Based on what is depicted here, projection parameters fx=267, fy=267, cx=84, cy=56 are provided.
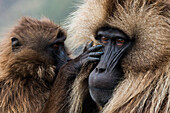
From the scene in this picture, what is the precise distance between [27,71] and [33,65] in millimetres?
138

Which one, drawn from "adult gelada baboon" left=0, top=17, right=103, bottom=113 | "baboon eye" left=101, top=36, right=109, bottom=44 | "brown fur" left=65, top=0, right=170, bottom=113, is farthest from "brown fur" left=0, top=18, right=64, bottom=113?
"brown fur" left=65, top=0, right=170, bottom=113

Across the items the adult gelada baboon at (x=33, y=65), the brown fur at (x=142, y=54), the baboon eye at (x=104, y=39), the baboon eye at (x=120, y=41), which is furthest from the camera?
the adult gelada baboon at (x=33, y=65)

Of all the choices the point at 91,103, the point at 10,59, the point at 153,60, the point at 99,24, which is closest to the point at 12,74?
the point at 10,59

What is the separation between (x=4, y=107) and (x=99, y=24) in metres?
1.91

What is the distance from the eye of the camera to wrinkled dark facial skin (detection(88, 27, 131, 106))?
3061 millimetres

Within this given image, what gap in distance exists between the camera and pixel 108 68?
3117 millimetres

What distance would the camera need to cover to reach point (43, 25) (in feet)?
15.7

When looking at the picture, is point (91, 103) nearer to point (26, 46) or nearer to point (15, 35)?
point (26, 46)

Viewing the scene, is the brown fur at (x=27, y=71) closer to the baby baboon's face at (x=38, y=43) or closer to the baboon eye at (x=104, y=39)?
the baby baboon's face at (x=38, y=43)

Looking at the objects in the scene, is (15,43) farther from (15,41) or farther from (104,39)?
(104,39)

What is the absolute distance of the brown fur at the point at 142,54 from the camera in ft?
9.53

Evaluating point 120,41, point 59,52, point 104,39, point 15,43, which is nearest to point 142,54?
point 120,41

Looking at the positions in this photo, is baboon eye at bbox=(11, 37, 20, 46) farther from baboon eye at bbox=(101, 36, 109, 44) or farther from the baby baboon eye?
baboon eye at bbox=(101, 36, 109, 44)

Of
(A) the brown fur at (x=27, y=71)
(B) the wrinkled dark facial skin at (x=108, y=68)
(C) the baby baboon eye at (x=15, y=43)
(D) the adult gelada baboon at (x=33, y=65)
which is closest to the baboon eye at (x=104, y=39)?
(B) the wrinkled dark facial skin at (x=108, y=68)
